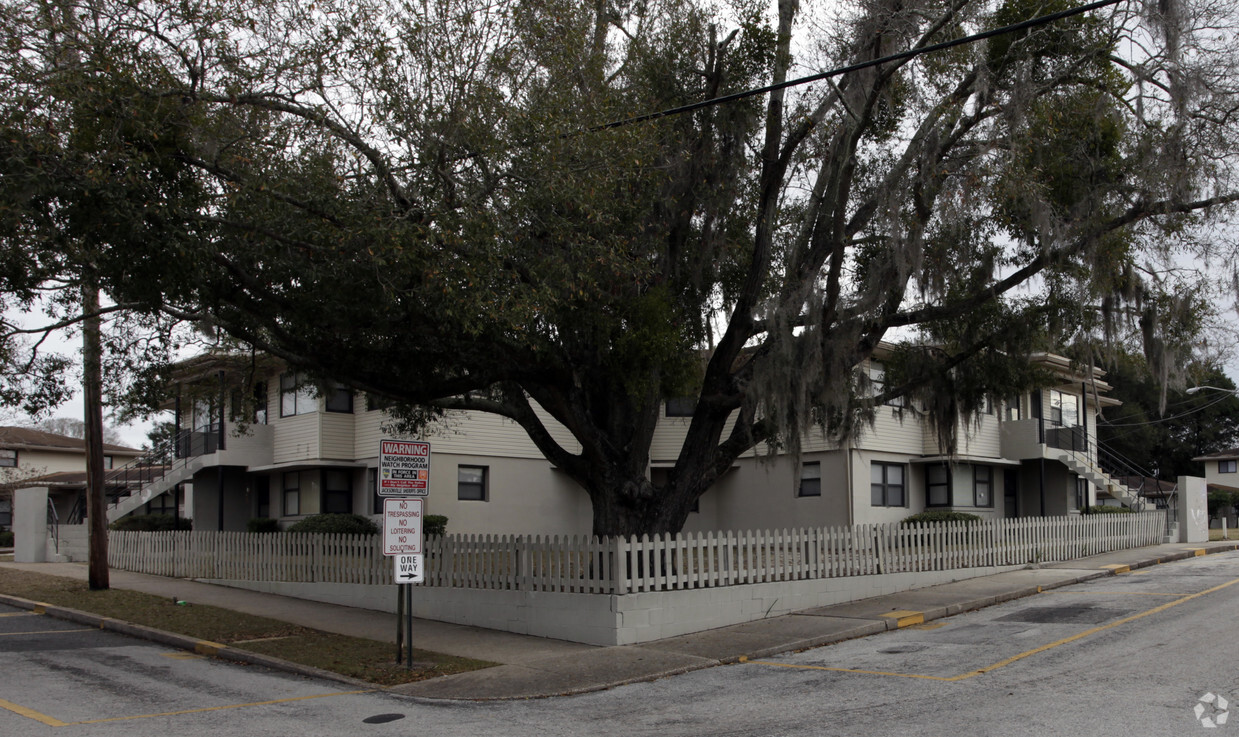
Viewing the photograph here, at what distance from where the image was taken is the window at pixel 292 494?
95.9ft

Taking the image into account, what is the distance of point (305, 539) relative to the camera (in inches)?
780

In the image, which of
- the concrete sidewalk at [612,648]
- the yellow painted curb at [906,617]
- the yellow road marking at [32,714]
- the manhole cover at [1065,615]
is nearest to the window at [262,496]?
the concrete sidewalk at [612,648]

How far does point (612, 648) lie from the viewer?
13297 millimetres

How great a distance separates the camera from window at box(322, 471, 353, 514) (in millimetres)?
28062

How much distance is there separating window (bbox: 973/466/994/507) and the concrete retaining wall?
15312 mm

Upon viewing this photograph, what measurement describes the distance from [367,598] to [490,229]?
8612 millimetres

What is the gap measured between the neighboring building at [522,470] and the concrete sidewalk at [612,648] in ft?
23.2

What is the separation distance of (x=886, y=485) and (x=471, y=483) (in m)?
12.6

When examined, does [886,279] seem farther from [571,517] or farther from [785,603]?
[571,517]

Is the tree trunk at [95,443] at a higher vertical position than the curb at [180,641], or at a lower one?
higher

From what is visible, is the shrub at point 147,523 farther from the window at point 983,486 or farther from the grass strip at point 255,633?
the window at point 983,486

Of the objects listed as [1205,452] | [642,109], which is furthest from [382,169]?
[1205,452]

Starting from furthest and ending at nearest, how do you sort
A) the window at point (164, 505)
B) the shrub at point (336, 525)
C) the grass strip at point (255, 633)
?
1. the window at point (164, 505)
2. the shrub at point (336, 525)
3. the grass strip at point (255, 633)

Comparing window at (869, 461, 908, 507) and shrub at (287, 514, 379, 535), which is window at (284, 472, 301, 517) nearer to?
shrub at (287, 514, 379, 535)
